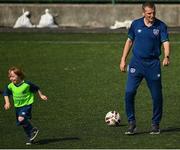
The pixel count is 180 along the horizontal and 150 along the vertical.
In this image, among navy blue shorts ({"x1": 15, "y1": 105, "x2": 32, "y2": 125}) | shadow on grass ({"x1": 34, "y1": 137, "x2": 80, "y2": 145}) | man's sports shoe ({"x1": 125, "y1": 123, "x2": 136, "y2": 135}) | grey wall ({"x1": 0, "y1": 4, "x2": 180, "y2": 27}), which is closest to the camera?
navy blue shorts ({"x1": 15, "y1": 105, "x2": 32, "y2": 125})

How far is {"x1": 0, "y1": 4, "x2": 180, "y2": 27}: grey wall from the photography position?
28484mm

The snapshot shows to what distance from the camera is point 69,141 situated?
45.9 ft

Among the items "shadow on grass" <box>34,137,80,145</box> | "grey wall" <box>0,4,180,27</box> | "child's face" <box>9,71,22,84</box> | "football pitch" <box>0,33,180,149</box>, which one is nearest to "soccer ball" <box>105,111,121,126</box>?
"football pitch" <box>0,33,180,149</box>

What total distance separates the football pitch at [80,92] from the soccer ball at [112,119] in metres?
0.10

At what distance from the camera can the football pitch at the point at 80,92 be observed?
14148mm

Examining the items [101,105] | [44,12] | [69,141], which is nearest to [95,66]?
[101,105]

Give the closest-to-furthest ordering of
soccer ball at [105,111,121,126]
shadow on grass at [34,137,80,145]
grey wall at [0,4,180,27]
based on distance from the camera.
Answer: shadow on grass at [34,137,80,145]
soccer ball at [105,111,121,126]
grey wall at [0,4,180,27]

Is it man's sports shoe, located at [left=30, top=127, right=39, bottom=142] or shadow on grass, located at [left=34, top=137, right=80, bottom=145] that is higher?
man's sports shoe, located at [left=30, top=127, right=39, bottom=142]

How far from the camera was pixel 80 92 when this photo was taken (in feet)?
62.2

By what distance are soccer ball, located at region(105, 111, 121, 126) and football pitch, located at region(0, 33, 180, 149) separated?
10 centimetres

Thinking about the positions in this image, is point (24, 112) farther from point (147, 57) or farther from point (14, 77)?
point (147, 57)

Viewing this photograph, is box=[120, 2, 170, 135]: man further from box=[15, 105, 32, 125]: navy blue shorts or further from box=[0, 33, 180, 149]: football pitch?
box=[15, 105, 32, 125]: navy blue shorts

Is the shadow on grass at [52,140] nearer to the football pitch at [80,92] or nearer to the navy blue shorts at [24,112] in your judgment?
the football pitch at [80,92]

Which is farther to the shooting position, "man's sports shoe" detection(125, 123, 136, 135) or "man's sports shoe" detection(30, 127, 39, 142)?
"man's sports shoe" detection(125, 123, 136, 135)
